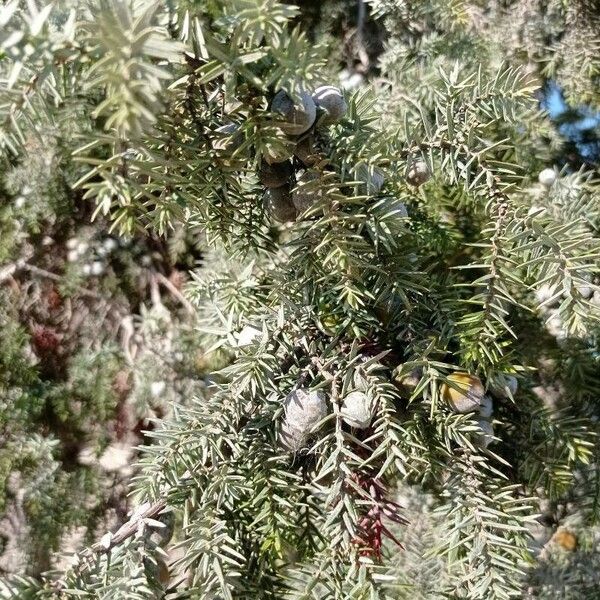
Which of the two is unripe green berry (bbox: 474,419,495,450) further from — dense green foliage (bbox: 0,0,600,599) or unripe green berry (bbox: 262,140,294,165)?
unripe green berry (bbox: 262,140,294,165)

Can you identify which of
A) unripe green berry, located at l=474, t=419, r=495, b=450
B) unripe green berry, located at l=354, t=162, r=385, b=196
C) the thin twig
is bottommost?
the thin twig

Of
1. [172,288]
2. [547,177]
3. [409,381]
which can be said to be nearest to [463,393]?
[409,381]

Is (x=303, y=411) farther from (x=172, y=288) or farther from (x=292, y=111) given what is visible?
(x=172, y=288)

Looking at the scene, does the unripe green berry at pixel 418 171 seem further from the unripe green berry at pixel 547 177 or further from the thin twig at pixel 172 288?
the thin twig at pixel 172 288

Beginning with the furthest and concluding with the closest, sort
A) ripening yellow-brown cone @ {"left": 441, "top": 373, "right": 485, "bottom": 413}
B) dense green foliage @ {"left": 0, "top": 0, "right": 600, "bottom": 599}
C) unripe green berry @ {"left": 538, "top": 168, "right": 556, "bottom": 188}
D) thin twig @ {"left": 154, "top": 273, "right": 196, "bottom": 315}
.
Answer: thin twig @ {"left": 154, "top": 273, "right": 196, "bottom": 315} → unripe green berry @ {"left": 538, "top": 168, "right": 556, "bottom": 188} → ripening yellow-brown cone @ {"left": 441, "top": 373, "right": 485, "bottom": 413} → dense green foliage @ {"left": 0, "top": 0, "right": 600, "bottom": 599}

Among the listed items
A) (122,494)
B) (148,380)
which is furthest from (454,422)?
(122,494)

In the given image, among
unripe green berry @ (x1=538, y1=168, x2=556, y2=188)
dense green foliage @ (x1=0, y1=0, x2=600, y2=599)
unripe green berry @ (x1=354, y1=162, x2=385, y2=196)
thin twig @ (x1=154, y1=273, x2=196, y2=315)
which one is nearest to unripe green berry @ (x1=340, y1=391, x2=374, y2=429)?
dense green foliage @ (x1=0, y1=0, x2=600, y2=599)

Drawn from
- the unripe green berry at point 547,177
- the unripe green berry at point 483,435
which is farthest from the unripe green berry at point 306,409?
the unripe green berry at point 547,177
